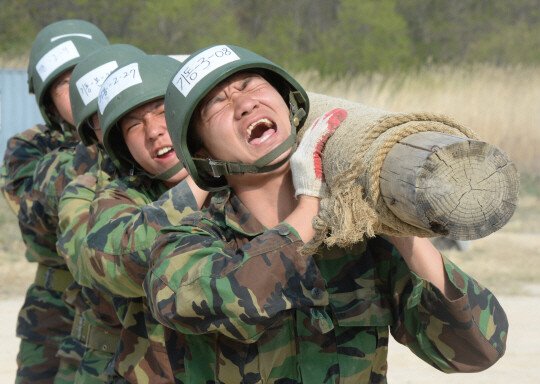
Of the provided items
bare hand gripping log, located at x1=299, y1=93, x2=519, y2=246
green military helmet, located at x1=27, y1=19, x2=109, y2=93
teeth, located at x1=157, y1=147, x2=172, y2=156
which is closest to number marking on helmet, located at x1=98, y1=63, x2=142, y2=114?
teeth, located at x1=157, y1=147, x2=172, y2=156

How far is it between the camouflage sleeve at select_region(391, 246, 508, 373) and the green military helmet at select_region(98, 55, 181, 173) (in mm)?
1475

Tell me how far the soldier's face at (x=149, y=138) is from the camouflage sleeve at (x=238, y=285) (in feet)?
3.68

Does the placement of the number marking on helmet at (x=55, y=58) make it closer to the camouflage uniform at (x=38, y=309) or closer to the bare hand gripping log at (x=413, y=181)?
the camouflage uniform at (x=38, y=309)

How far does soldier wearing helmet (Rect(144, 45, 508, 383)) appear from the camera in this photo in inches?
117

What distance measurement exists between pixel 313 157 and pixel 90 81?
223cm

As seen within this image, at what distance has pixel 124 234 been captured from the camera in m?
3.94

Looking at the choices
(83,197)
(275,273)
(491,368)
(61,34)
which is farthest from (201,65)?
(491,368)

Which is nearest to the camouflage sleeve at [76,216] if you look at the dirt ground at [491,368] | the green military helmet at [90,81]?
the green military helmet at [90,81]

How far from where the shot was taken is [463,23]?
131 ft

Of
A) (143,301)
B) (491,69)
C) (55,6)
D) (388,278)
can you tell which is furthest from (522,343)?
(55,6)

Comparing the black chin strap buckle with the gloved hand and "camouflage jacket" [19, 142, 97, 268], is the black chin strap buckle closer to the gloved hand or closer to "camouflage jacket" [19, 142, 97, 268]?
the gloved hand

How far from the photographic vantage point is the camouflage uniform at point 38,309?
6.04m

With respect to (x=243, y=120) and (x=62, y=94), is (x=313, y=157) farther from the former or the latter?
(x=62, y=94)

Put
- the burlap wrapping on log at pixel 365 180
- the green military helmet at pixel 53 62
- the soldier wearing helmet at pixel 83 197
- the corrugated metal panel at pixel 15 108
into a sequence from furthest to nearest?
the corrugated metal panel at pixel 15 108 → the green military helmet at pixel 53 62 → the soldier wearing helmet at pixel 83 197 → the burlap wrapping on log at pixel 365 180
